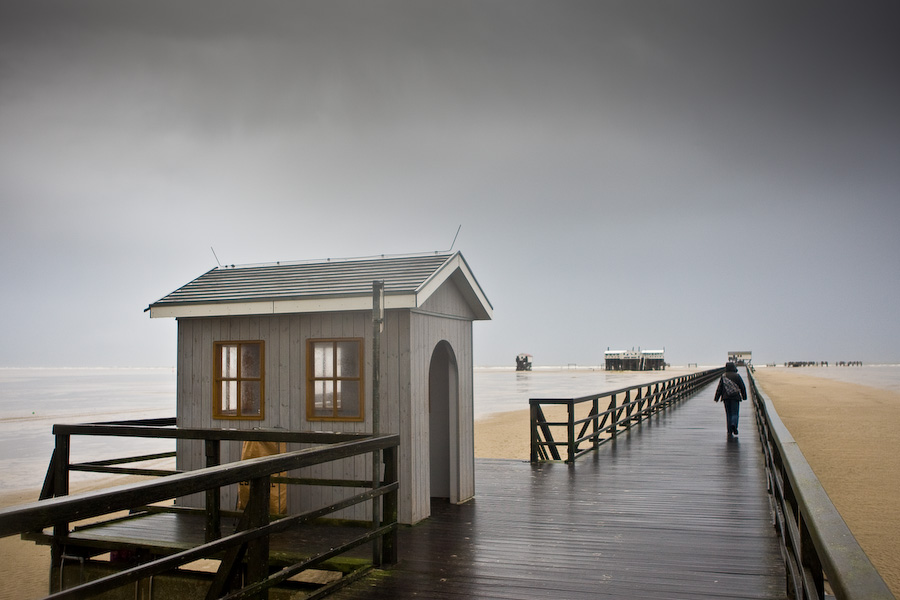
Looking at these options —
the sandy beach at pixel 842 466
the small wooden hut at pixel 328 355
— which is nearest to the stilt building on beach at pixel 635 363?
the sandy beach at pixel 842 466

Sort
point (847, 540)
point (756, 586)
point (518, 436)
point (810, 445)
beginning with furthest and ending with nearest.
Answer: point (518, 436), point (810, 445), point (756, 586), point (847, 540)

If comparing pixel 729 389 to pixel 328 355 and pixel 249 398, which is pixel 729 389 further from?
pixel 249 398

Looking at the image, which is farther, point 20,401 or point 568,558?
point 20,401

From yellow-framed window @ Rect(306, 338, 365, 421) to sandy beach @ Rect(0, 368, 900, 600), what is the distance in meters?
5.41

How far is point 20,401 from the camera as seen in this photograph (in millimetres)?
45906

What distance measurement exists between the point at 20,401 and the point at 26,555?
4108 centimetres

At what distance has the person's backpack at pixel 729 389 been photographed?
47.2ft

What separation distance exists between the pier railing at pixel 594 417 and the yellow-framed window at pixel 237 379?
5.26 metres

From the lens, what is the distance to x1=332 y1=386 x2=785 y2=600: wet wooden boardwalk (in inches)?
202

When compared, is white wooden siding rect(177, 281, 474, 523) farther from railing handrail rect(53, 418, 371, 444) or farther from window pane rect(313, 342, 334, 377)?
railing handrail rect(53, 418, 371, 444)

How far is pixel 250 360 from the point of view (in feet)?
25.7

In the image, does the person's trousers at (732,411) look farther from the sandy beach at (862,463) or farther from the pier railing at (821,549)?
the pier railing at (821,549)

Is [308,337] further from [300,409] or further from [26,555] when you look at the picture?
[26,555]

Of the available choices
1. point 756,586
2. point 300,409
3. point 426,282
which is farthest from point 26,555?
point 756,586
